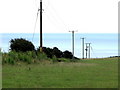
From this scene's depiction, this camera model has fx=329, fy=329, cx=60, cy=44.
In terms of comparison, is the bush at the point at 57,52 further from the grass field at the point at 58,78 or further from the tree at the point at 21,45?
the grass field at the point at 58,78

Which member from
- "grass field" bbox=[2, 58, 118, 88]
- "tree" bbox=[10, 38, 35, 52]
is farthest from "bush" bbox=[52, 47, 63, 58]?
"grass field" bbox=[2, 58, 118, 88]

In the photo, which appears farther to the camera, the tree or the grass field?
the tree

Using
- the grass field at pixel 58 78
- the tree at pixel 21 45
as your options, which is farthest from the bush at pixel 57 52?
the grass field at pixel 58 78

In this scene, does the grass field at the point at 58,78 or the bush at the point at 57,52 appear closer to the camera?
the grass field at the point at 58,78

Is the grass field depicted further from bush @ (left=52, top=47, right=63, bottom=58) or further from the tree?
bush @ (left=52, top=47, right=63, bottom=58)

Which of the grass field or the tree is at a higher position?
the tree

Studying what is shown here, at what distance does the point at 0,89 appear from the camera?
1187 cm

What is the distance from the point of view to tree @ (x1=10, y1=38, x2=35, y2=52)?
37.8m

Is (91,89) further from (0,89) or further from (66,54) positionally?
(66,54)

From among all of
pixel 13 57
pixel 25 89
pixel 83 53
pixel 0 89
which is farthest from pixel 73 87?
pixel 83 53

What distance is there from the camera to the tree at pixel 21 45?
124 ft

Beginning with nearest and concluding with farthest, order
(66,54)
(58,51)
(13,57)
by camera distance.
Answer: (13,57) < (58,51) < (66,54)

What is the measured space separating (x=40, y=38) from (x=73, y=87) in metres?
25.5

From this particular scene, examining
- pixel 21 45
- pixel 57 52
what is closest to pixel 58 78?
pixel 21 45
